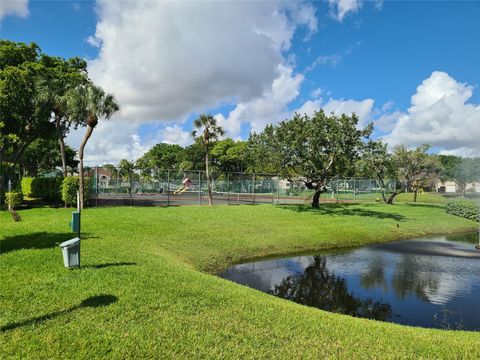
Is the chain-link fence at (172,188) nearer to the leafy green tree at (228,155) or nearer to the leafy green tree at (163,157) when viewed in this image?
the leafy green tree at (228,155)

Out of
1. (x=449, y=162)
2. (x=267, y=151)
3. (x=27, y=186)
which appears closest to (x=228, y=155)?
(x=27, y=186)

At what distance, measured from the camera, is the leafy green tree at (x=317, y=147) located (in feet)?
82.1

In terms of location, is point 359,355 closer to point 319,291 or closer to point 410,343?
point 410,343

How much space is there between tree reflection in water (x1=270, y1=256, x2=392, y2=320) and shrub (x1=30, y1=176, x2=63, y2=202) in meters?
17.5

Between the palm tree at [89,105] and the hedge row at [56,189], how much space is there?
0.56 meters

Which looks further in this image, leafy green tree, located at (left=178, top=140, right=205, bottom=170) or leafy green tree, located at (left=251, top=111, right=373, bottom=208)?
leafy green tree, located at (left=178, top=140, right=205, bottom=170)

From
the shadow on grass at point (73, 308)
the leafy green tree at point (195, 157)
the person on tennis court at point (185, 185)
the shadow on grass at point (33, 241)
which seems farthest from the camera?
the leafy green tree at point (195, 157)

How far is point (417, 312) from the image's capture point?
9.31m

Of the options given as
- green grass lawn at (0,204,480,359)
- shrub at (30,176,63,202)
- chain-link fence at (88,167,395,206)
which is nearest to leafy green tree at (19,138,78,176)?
chain-link fence at (88,167,395,206)

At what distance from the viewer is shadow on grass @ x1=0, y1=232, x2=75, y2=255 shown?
10.3 metres

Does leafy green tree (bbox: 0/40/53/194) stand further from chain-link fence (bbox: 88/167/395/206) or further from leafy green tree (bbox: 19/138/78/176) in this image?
leafy green tree (bbox: 19/138/78/176)

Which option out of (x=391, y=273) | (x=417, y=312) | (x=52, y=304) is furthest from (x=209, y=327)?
(x=391, y=273)

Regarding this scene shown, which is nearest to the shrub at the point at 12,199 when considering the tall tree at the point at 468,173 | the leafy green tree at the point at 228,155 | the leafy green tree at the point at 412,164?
the leafy green tree at the point at 412,164

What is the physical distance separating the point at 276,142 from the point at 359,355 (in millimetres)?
21679
